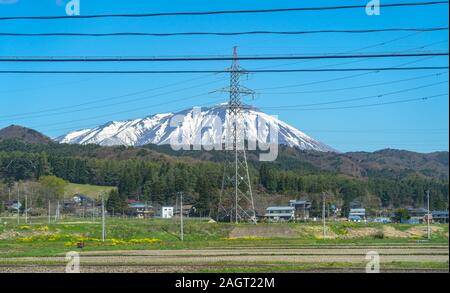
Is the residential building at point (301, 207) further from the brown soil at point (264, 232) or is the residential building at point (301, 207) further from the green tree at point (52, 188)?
the green tree at point (52, 188)

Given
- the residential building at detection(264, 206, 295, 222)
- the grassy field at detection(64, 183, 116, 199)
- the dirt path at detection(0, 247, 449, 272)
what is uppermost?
the grassy field at detection(64, 183, 116, 199)

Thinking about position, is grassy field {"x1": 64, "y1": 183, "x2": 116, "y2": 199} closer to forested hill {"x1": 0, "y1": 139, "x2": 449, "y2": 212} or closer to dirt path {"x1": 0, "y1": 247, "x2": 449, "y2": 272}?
forested hill {"x1": 0, "y1": 139, "x2": 449, "y2": 212}

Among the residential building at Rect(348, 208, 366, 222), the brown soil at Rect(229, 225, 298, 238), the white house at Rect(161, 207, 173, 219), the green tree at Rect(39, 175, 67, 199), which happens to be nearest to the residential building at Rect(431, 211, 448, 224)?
the residential building at Rect(348, 208, 366, 222)

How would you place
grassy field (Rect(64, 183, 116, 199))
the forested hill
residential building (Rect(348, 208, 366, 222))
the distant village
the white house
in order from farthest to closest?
1. grassy field (Rect(64, 183, 116, 199))
2. the white house
3. residential building (Rect(348, 208, 366, 222))
4. the forested hill
5. the distant village

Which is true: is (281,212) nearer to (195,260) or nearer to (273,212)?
(273,212)

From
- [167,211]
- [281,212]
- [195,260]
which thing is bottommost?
[167,211]

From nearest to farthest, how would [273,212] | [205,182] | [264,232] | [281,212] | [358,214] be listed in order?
[264,232]
[273,212]
[281,212]
[205,182]
[358,214]

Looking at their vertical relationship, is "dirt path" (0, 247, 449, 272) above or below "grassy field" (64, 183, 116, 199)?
below

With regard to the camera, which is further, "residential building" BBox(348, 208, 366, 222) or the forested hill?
"residential building" BBox(348, 208, 366, 222)

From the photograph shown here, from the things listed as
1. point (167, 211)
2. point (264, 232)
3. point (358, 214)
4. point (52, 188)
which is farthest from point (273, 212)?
point (52, 188)

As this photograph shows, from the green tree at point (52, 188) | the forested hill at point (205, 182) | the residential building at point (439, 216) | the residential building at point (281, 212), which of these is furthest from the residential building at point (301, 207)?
the green tree at point (52, 188)
